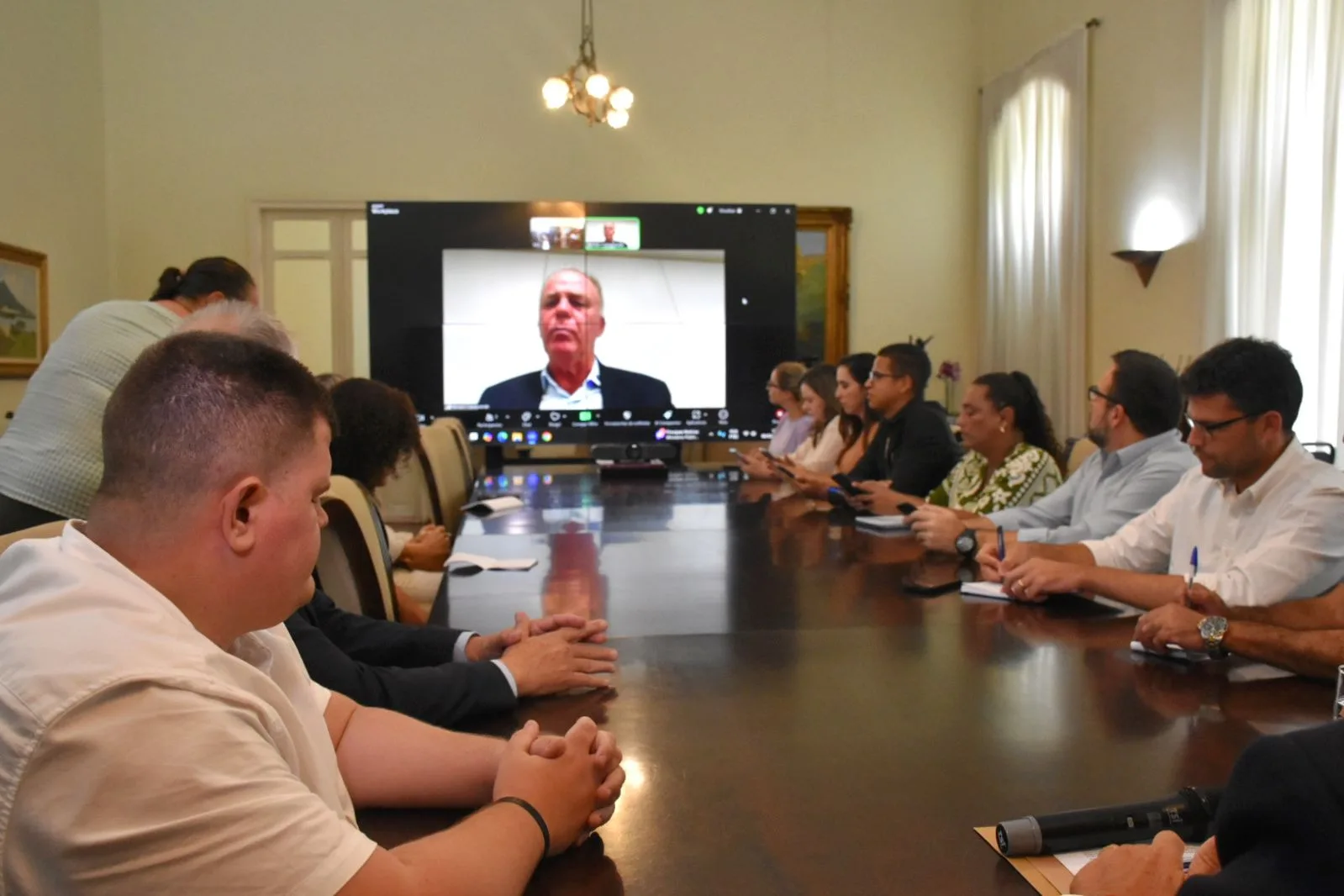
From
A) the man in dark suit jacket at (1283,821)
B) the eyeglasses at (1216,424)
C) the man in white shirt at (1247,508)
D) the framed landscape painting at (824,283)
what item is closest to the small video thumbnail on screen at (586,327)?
the framed landscape painting at (824,283)

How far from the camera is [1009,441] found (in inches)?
159

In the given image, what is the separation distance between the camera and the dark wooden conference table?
1087 mm

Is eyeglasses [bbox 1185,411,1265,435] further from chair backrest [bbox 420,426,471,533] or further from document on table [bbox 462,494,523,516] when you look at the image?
chair backrest [bbox 420,426,471,533]

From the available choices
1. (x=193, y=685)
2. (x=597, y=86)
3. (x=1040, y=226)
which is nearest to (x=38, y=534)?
(x=193, y=685)

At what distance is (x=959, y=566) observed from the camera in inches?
111

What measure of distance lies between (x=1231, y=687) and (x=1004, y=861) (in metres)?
0.82

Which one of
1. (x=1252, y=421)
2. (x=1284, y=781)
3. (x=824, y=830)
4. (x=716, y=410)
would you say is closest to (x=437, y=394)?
(x=716, y=410)

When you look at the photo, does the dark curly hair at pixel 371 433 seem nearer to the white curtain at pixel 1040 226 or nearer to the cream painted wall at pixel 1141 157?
the cream painted wall at pixel 1141 157

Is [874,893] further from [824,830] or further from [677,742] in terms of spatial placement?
[677,742]

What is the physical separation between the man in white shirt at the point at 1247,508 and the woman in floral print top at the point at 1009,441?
4.63ft

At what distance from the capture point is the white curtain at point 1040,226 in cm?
639

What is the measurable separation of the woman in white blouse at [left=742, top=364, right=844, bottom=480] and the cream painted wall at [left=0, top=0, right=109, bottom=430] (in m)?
4.08

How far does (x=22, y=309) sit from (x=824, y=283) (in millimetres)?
5004

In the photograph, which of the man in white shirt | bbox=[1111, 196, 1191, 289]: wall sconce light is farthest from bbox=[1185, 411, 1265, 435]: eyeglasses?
bbox=[1111, 196, 1191, 289]: wall sconce light
